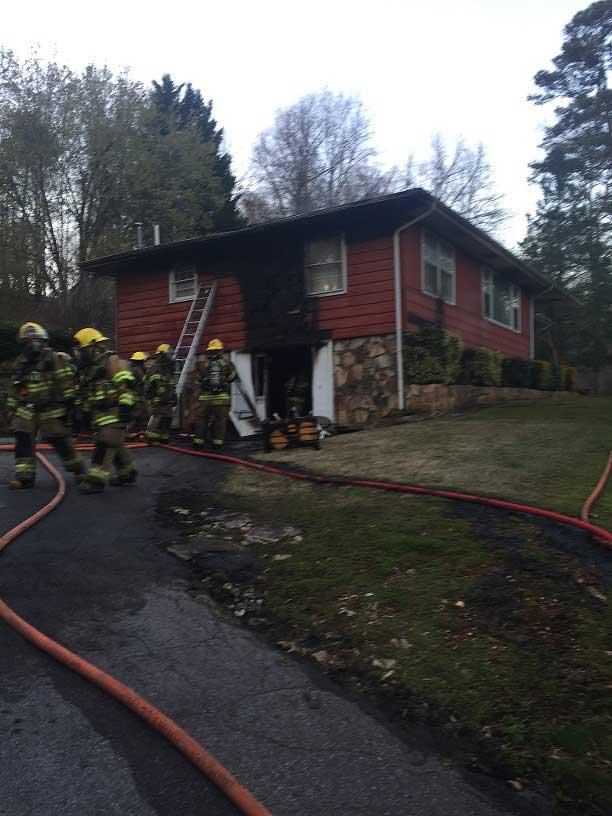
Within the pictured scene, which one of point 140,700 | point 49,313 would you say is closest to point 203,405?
point 140,700

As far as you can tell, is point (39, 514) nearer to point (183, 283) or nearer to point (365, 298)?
point (365, 298)

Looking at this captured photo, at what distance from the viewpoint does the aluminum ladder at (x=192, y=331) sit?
14.9m

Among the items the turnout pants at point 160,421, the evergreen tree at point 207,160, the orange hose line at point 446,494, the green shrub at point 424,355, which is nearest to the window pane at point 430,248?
the green shrub at point 424,355

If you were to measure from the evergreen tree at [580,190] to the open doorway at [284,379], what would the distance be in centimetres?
1545

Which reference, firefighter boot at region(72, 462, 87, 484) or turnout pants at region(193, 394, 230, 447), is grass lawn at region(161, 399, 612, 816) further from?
turnout pants at region(193, 394, 230, 447)

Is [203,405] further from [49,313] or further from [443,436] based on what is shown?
[49,313]

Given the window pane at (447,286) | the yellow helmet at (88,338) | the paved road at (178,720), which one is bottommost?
the paved road at (178,720)

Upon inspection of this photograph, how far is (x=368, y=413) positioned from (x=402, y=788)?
34.9ft

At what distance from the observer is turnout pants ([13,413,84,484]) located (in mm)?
7438

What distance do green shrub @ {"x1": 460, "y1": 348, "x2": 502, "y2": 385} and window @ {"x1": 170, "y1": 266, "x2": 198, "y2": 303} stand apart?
242 inches

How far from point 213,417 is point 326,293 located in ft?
13.0

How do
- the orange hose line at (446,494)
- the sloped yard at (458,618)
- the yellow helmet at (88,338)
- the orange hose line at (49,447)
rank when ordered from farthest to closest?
the orange hose line at (49,447) < the yellow helmet at (88,338) < the orange hose line at (446,494) < the sloped yard at (458,618)

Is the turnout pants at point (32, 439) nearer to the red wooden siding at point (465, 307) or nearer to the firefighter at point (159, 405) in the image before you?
the firefighter at point (159, 405)

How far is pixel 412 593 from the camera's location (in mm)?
4152
